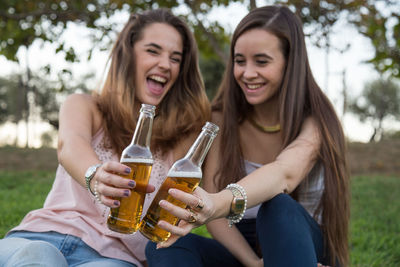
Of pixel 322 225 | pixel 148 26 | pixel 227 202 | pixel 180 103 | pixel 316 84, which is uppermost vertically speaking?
pixel 148 26

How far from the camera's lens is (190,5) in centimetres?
676

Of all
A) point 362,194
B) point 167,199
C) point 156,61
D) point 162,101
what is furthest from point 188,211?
point 362,194

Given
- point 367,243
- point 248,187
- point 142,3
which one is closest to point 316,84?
point 248,187

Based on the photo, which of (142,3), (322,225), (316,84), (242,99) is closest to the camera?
(322,225)

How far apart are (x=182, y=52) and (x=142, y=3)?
348cm

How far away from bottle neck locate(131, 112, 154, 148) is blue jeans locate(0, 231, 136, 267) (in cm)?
77

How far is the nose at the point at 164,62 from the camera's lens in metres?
3.03

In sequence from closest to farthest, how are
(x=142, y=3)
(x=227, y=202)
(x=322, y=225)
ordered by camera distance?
(x=227, y=202) < (x=322, y=225) < (x=142, y=3)

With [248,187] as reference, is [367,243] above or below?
below

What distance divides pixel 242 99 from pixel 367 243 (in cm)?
220

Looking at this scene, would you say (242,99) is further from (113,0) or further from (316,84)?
(113,0)

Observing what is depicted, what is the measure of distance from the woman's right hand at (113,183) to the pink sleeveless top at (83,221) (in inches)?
32.5

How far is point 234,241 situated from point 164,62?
1.30 meters

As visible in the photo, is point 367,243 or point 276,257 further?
point 367,243
